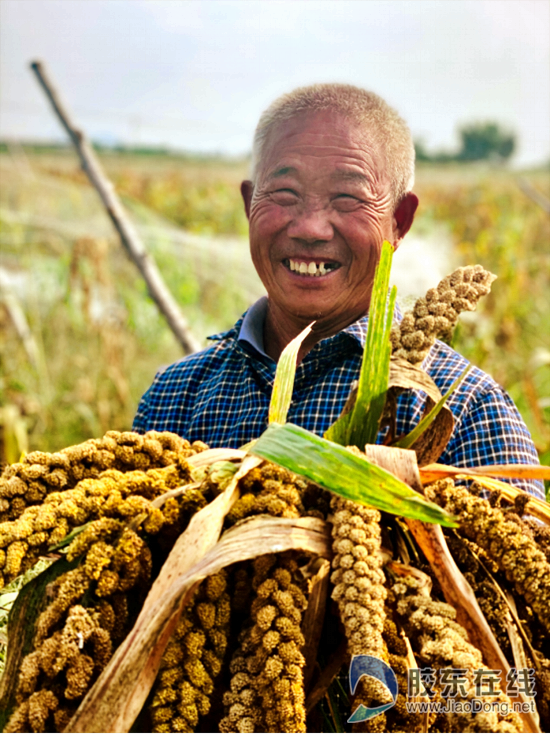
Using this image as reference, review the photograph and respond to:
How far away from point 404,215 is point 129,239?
6.49ft

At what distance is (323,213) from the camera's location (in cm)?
146

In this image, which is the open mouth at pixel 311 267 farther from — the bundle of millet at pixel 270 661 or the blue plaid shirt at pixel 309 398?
the bundle of millet at pixel 270 661

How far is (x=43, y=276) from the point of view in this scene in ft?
21.5

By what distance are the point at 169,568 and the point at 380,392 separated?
0.33m

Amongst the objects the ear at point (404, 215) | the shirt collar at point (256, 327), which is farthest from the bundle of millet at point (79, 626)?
the ear at point (404, 215)

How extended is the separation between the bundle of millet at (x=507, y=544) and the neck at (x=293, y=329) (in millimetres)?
841

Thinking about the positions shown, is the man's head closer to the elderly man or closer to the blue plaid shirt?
the elderly man

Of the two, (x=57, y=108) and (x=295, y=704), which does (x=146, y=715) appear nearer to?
(x=295, y=704)

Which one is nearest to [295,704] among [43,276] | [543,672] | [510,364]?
[543,672]

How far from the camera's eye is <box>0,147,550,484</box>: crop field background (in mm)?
4387

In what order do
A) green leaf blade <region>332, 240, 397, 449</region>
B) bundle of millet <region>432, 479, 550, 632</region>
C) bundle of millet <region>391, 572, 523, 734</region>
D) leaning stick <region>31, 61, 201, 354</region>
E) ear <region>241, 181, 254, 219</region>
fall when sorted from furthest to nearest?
1. leaning stick <region>31, 61, 201, 354</region>
2. ear <region>241, 181, 254, 219</region>
3. green leaf blade <region>332, 240, 397, 449</region>
4. bundle of millet <region>432, 479, 550, 632</region>
5. bundle of millet <region>391, 572, 523, 734</region>

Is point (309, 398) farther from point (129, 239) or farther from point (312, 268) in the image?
point (129, 239)

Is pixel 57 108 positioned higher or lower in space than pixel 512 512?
higher

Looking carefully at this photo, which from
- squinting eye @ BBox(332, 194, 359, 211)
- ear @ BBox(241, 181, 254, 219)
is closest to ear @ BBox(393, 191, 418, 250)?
squinting eye @ BBox(332, 194, 359, 211)
